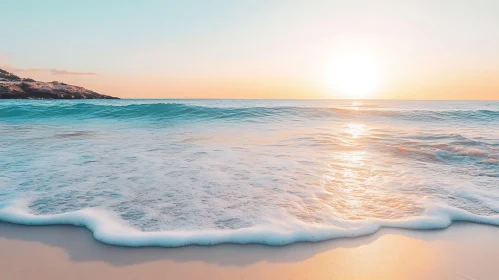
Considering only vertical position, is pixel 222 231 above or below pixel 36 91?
below

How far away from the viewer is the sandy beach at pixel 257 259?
6.42ft

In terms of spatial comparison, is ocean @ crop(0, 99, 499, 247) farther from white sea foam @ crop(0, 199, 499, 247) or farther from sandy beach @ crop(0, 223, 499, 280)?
sandy beach @ crop(0, 223, 499, 280)

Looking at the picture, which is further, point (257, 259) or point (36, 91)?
point (36, 91)

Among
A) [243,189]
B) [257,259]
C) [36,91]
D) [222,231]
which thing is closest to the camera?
[257,259]

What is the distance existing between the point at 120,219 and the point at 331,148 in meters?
5.09

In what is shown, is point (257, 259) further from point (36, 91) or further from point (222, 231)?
point (36, 91)

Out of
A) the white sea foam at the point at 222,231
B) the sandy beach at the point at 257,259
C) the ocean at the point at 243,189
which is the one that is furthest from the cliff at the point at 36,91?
the sandy beach at the point at 257,259

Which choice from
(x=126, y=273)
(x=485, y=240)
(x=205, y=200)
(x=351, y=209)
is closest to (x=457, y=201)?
(x=485, y=240)

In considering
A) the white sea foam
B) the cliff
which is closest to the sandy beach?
the white sea foam

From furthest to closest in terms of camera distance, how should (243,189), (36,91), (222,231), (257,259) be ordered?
(36,91), (243,189), (222,231), (257,259)

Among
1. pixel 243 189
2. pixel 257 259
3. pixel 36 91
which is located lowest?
pixel 257 259

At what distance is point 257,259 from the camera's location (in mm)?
2129

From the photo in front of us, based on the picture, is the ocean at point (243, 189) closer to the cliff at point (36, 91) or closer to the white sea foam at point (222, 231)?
the white sea foam at point (222, 231)

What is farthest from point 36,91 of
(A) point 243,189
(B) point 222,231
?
(B) point 222,231
